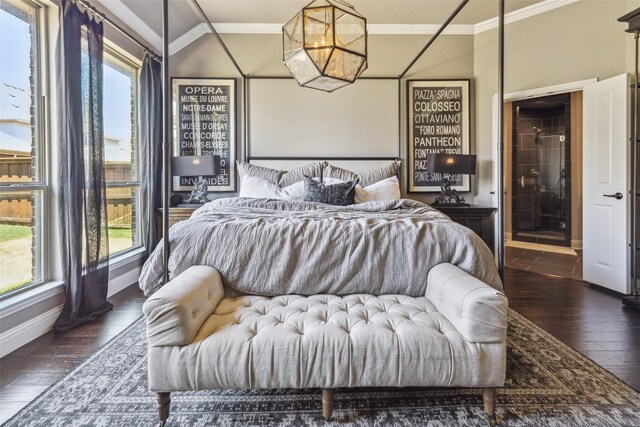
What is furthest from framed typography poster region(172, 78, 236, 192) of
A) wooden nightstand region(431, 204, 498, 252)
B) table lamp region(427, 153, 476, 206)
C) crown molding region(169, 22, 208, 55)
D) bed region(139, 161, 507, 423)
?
wooden nightstand region(431, 204, 498, 252)

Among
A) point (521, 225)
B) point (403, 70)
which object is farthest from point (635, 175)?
point (521, 225)

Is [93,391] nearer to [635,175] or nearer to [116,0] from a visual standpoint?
[116,0]

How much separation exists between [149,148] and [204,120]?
2.72 ft

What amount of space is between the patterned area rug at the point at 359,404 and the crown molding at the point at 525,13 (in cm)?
384

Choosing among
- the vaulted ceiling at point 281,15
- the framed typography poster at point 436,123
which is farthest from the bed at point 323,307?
the vaulted ceiling at point 281,15

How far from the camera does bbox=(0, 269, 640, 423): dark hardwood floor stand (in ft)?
6.19

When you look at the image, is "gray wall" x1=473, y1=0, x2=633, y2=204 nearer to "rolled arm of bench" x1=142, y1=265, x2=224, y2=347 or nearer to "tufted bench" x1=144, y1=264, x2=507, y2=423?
"tufted bench" x1=144, y1=264, x2=507, y2=423

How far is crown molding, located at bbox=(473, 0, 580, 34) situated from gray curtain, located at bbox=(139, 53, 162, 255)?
157 inches

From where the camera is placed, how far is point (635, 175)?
9.90ft

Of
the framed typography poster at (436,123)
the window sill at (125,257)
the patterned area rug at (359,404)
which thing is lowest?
the patterned area rug at (359,404)

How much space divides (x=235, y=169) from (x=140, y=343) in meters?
2.56

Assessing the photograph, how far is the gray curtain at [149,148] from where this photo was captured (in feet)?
12.5

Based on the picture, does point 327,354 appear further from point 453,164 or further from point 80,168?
point 453,164

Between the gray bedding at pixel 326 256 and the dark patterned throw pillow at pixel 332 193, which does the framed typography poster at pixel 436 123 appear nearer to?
the dark patterned throw pillow at pixel 332 193
